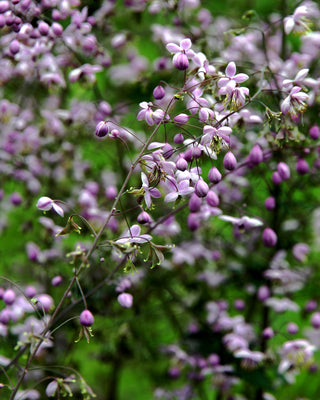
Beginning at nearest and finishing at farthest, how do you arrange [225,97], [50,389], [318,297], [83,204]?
[50,389] → [225,97] → [83,204] → [318,297]

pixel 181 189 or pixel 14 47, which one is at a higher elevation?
pixel 14 47

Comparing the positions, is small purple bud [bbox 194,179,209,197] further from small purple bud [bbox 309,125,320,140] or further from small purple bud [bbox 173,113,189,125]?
small purple bud [bbox 309,125,320,140]

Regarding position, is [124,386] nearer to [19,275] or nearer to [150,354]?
[150,354]

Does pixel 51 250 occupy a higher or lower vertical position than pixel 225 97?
lower

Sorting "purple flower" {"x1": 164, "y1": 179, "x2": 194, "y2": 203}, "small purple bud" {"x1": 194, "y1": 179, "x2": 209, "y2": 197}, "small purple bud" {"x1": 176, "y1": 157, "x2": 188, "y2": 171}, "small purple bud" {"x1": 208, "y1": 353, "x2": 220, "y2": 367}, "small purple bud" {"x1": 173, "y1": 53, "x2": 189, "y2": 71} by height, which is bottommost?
"small purple bud" {"x1": 208, "y1": 353, "x2": 220, "y2": 367}

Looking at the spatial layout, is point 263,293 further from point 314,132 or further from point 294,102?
point 294,102

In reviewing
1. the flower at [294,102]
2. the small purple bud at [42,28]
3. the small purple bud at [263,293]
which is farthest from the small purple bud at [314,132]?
the small purple bud at [42,28]

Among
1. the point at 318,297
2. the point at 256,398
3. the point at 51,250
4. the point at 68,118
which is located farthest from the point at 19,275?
the point at 318,297

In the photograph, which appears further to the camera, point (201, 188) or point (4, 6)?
point (4, 6)

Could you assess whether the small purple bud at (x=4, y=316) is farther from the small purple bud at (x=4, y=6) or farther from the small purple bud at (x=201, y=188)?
A: the small purple bud at (x=4, y=6)

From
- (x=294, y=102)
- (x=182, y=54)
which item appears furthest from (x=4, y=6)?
(x=294, y=102)

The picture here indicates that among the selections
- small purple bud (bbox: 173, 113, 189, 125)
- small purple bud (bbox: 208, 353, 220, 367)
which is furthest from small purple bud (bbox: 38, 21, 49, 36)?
small purple bud (bbox: 208, 353, 220, 367)
